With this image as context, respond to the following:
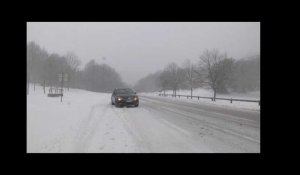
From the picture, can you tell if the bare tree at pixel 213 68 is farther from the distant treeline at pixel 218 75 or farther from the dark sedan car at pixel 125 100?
the dark sedan car at pixel 125 100

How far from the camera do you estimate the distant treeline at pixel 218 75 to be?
47438mm

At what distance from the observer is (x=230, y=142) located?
770cm

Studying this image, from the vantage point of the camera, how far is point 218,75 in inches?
1809

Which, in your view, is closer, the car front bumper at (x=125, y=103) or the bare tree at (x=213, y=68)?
the car front bumper at (x=125, y=103)

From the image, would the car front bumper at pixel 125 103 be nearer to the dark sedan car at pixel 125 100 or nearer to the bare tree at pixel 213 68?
the dark sedan car at pixel 125 100

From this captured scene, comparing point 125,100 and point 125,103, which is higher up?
point 125,100

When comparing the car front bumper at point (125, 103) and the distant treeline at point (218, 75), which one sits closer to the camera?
the car front bumper at point (125, 103)

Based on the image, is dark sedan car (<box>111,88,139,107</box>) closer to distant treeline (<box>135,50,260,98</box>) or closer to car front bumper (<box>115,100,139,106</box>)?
car front bumper (<box>115,100,139,106</box>)

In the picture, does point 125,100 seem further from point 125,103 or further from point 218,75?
point 218,75

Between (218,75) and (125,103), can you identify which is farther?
(218,75)

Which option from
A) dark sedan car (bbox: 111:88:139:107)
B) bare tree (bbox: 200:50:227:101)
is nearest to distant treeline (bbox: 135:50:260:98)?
bare tree (bbox: 200:50:227:101)

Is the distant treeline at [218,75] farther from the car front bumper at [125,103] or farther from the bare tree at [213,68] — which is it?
the car front bumper at [125,103]

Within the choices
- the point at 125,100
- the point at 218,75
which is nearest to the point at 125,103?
the point at 125,100

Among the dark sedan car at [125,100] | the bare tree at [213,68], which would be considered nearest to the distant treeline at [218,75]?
the bare tree at [213,68]
